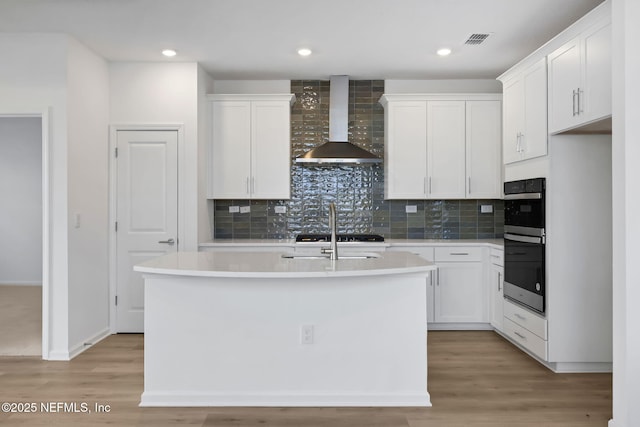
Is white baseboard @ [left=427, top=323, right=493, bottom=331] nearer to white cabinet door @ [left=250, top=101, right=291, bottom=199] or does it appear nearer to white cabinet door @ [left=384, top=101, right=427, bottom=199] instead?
white cabinet door @ [left=384, top=101, right=427, bottom=199]

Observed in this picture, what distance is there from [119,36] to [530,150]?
3427mm

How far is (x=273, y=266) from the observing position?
115 inches

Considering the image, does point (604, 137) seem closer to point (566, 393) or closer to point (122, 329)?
point (566, 393)

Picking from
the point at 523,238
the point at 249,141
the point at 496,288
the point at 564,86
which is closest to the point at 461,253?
the point at 496,288

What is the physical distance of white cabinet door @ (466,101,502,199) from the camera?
5.13 metres

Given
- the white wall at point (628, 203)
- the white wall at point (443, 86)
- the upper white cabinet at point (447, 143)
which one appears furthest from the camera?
the white wall at point (443, 86)

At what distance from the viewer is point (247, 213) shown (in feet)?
18.1

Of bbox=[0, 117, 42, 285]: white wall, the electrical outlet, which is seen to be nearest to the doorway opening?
bbox=[0, 117, 42, 285]: white wall

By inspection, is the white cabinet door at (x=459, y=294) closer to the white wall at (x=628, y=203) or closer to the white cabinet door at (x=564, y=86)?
the white cabinet door at (x=564, y=86)

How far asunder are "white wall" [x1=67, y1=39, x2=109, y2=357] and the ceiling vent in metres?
3.28

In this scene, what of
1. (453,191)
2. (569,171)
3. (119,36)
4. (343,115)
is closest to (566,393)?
(569,171)

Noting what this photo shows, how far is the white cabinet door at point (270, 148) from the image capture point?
16.9 ft

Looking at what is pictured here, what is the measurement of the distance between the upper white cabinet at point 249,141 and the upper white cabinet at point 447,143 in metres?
1.13

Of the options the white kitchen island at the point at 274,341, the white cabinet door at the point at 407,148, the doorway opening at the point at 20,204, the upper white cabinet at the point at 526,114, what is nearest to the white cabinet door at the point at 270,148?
the white cabinet door at the point at 407,148
